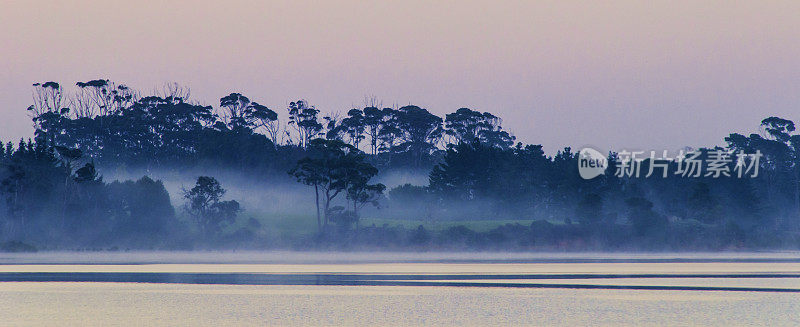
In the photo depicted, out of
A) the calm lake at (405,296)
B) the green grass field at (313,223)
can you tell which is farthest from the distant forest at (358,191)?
the calm lake at (405,296)

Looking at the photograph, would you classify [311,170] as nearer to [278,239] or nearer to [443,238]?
[278,239]

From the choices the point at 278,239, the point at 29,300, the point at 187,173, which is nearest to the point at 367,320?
the point at 29,300

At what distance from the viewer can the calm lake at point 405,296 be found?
97.2 ft

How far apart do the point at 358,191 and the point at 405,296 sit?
220 feet

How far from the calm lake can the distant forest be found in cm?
4085

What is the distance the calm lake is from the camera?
97.2 feet

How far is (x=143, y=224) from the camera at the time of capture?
99.7 metres

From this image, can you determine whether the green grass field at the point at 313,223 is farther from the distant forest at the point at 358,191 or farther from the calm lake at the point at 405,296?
the calm lake at the point at 405,296

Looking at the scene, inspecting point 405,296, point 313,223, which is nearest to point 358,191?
point 313,223

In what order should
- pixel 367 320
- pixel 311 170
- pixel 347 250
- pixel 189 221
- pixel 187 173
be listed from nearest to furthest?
pixel 367 320 → pixel 347 250 → pixel 311 170 → pixel 189 221 → pixel 187 173

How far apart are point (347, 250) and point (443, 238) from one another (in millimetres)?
10636

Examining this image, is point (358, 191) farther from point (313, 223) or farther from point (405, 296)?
point (405, 296)

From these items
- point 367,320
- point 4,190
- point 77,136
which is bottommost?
point 367,320

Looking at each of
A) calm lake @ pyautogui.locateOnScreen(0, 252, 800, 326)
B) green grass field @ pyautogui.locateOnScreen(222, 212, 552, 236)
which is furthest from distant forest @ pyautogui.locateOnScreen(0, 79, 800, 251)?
calm lake @ pyautogui.locateOnScreen(0, 252, 800, 326)
